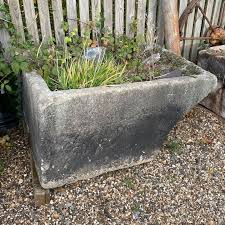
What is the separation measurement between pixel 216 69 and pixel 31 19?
6.58 ft

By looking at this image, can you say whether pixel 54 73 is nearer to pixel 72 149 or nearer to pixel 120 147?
pixel 72 149

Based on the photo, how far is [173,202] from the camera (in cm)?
265

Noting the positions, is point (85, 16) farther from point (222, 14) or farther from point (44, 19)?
point (222, 14)

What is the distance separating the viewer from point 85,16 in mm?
3154

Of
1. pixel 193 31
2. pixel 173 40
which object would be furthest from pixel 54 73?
pixel 193 31

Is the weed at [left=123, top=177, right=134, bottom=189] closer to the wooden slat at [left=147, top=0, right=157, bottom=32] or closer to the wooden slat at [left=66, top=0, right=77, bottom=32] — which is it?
the wooden slat at [left=66, top=0, right=77, bottom=32]

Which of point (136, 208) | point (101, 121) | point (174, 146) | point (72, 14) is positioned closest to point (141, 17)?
point (72, 14)

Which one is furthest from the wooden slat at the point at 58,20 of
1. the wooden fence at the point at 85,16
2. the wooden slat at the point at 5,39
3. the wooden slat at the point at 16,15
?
the wooden slat at the point at 5,39

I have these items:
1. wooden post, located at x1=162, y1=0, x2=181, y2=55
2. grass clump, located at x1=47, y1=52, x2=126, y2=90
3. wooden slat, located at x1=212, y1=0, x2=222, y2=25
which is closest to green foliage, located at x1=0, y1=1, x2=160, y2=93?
grass clump, located at x1=47, y1=52, x2=126, y2=90

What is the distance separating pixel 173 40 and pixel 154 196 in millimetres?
1727

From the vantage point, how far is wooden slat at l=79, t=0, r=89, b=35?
3091 mm

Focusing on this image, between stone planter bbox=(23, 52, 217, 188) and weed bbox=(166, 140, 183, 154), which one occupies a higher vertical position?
stone planter bbox=(23, 52, 217, 188)

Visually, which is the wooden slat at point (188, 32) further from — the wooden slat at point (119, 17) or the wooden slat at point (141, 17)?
the wooden slat at point (119, 17)

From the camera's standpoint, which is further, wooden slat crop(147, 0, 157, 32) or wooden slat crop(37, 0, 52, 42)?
wooden slat crop(147, 0, 157, 32)
